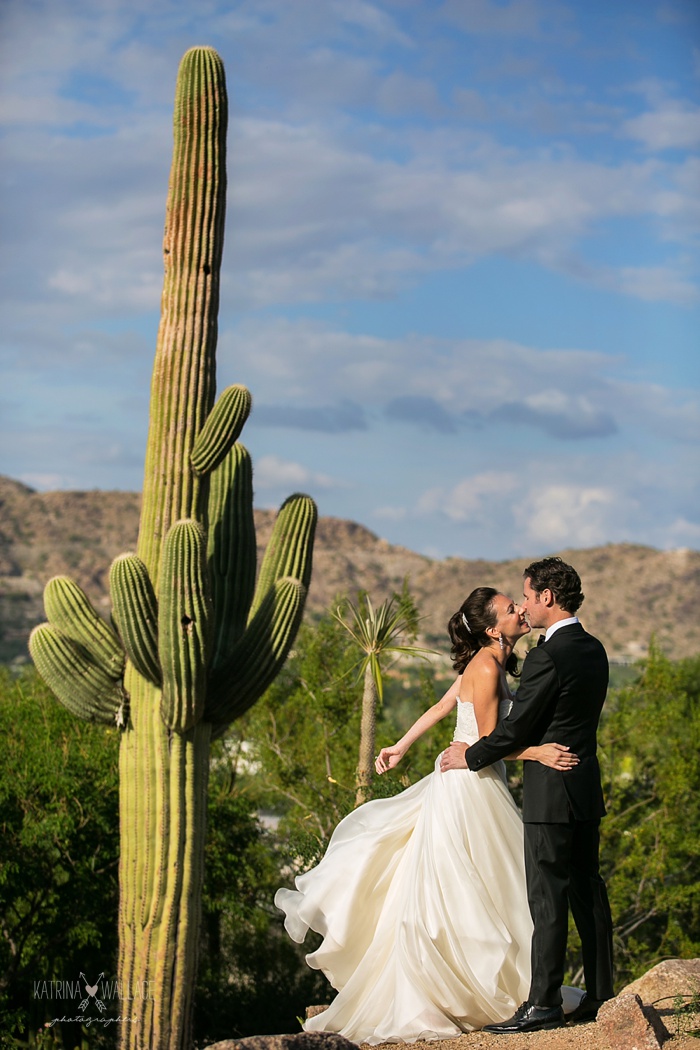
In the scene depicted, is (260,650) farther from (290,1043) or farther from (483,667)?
(290,1043)

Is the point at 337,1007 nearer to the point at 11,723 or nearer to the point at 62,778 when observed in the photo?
the point at 62,778

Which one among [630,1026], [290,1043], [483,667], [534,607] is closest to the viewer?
[290,1043]

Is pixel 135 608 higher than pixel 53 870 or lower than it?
higher

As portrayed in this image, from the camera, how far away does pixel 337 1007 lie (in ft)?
18.6

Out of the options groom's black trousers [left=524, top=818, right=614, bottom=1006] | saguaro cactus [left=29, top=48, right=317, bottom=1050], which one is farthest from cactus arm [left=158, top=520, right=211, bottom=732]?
groom's black trousers [left=524, top=818, right=614, bottom=1006]

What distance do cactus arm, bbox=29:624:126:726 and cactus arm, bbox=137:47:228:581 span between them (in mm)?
976

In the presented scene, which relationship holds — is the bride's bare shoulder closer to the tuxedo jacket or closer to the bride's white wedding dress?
the bride's white wedding dress

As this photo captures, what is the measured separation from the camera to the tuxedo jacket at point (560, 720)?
514cm

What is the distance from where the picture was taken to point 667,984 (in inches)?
225

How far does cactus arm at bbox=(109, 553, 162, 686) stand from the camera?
9.25 meters

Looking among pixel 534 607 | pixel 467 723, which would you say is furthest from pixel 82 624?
pixel 534 607

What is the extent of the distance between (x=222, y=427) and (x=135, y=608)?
5.57 ft

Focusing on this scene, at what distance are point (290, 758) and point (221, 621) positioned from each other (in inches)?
473

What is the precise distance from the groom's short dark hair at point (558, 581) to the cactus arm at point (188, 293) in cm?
513
